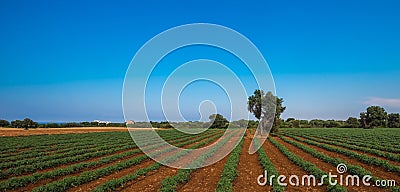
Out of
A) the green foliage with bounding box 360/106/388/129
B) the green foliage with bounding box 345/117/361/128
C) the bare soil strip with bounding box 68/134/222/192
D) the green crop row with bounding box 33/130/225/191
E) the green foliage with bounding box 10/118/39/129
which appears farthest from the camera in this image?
the green foliage with bounding box 345/117/361/128

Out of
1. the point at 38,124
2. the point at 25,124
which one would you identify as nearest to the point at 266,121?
the point at 25,124

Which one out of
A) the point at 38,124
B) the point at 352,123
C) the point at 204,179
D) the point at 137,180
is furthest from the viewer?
the point at 352,123

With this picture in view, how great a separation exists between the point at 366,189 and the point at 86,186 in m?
11.0

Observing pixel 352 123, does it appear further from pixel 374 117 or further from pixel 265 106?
pixel 265 106

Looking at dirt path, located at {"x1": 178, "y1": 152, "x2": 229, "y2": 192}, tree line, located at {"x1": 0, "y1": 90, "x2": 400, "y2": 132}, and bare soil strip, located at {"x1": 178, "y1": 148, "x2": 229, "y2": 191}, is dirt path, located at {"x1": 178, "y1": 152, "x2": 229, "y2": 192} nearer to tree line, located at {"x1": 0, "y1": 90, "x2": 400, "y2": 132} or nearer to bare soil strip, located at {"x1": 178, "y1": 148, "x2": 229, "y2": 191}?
bare soil strip, located at {"x1": 178, "y1": 148, "x2": 229, "y2": 191}

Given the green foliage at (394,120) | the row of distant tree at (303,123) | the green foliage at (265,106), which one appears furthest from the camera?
the green foliage at (394,120)

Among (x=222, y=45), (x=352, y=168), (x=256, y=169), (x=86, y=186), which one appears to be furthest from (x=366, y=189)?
(x=86, y=186)

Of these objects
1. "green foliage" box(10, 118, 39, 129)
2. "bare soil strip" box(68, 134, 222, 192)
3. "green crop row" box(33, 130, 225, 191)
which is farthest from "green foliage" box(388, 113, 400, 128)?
"green foliage" box(10, 118, 39, 129)

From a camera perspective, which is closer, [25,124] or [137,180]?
[137,180]

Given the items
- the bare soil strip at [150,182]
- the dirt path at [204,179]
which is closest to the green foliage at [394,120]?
the dirt path at [204,179]

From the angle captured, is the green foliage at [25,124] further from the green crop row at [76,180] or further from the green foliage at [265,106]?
the green crop row at [76,180]

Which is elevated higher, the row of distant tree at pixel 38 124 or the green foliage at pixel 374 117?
the green foliage at pixel 374 117

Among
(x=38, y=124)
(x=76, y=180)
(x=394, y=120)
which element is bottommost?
(x=38, y=124)

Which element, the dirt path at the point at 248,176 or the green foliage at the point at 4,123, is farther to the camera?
the green foliage at the point at 4,123
